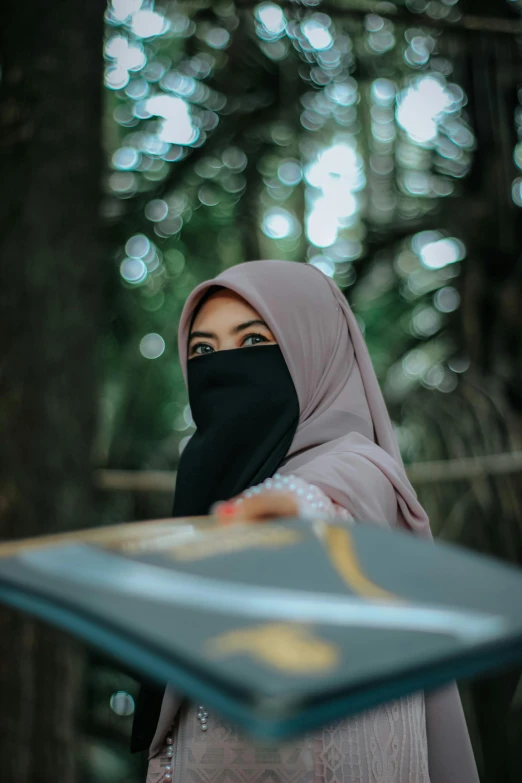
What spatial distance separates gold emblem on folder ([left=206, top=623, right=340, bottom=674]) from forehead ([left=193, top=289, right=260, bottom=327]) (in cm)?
63

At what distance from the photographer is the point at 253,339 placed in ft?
3.25

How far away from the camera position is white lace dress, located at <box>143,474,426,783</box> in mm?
798

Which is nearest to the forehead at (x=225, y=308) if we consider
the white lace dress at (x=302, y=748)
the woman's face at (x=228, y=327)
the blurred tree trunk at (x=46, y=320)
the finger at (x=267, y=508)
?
the woman's face at (x=228, y=327)

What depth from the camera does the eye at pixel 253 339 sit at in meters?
0.98

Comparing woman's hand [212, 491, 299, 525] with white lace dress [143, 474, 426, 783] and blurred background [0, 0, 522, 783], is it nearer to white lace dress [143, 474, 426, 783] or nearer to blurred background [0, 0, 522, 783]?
white lace dress [143, 474, 426, 783]

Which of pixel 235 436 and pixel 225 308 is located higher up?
pixel 225 308

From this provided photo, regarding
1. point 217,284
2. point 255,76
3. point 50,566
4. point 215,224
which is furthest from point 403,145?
point 50,566

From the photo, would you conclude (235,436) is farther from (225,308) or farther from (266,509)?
(266,509)

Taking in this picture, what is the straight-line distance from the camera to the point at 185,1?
94.3 inches

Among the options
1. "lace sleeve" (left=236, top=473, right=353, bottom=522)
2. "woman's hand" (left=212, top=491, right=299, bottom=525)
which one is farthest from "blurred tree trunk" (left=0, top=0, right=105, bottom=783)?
"woman's hand" (left=212, top=491, right=299, bottom=525)

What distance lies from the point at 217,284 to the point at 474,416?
54.4 inches

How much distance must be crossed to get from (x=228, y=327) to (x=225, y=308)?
0.04m

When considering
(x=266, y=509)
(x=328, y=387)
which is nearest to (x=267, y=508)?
(x=266, y=509)

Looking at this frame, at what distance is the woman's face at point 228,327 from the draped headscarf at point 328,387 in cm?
2
